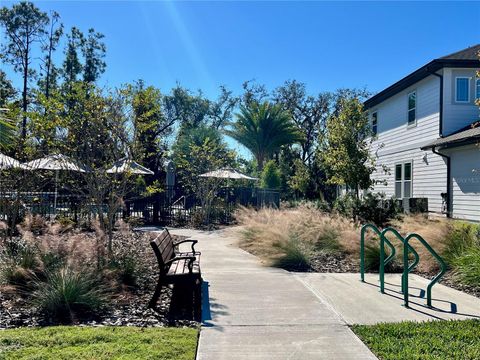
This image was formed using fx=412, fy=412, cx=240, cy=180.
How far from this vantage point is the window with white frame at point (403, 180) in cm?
1956

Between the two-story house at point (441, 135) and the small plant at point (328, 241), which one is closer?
the small plant at point (328, 241)

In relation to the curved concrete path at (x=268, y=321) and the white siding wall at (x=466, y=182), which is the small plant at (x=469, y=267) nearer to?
the curved concrete path at (x=268, y=321)

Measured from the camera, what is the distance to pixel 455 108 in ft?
54.3

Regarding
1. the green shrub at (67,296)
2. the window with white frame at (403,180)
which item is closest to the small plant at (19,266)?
the green shrub at (67,296)

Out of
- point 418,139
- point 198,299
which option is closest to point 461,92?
point 418,139

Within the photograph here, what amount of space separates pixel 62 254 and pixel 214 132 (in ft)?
108

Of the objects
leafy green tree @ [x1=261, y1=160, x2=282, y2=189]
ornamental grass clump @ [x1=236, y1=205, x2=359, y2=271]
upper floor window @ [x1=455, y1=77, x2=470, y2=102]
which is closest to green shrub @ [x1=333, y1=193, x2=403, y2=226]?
ornamental grass clump @ [x1=236, y1=205, x2=359, y2=271]

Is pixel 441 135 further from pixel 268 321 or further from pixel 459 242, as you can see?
pixel 268 321

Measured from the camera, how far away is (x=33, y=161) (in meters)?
9.93

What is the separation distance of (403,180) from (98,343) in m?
18.5

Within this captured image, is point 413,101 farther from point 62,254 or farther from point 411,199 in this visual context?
point 62,254

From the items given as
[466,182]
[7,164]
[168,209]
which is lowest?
[168,209]

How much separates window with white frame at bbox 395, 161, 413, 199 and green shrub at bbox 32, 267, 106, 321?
17087mm

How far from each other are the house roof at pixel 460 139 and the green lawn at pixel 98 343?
11451 millimetres
